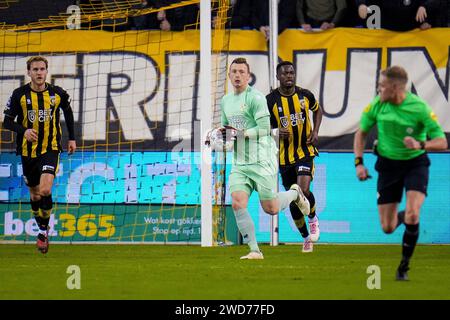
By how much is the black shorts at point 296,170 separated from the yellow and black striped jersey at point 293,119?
0.27 feet

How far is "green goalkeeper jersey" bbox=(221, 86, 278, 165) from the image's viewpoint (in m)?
12.7

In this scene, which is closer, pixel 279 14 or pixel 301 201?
pixel 301 201

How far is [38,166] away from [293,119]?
376 cm

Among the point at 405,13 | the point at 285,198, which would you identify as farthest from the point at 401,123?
the point at 405,13

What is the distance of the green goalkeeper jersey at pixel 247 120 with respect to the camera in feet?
41.8

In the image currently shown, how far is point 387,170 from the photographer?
10.6 m

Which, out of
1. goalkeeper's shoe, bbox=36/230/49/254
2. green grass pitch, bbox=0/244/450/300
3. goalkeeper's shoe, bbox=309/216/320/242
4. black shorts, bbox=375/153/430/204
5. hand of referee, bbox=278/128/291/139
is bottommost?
green grass pitch, bbox=0/244/450/300

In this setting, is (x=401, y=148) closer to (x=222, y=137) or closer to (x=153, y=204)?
(x=222, y=137)

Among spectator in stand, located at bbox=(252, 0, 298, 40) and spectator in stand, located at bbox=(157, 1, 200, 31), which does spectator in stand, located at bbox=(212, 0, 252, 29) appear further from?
spectator in stand, located at bbox=(157, 1, 200, 31)

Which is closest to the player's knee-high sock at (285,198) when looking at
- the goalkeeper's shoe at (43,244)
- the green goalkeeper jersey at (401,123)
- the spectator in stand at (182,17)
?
the green goalkeeper jersey at (401,123)

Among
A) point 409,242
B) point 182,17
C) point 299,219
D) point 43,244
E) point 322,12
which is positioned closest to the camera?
point 409,242

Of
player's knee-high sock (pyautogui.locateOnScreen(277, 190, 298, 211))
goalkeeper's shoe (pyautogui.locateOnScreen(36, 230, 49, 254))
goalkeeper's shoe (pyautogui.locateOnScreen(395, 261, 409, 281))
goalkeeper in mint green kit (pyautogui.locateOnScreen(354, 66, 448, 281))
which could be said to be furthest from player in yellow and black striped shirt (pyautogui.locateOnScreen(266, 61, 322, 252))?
goalkeeper's shoe (pyautogui.locateOnScreen(395, 261, 409, 281))

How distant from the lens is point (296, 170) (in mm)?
15547
